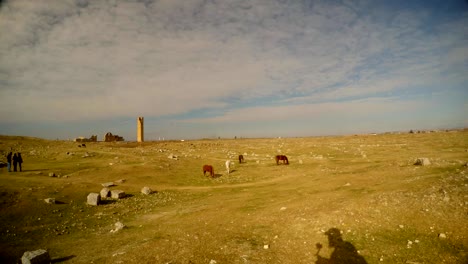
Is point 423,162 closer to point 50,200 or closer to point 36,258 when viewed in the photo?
point 36,258

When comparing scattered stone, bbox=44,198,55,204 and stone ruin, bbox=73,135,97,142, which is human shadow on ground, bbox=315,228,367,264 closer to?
scattered stone, bbox=44,198,55,204

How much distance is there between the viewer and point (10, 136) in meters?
58.9

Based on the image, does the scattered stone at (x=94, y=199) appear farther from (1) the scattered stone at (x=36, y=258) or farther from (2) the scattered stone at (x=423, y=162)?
(2) the scattered stone at (x=423, y=162)

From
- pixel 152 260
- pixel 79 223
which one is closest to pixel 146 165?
pixel 79 223

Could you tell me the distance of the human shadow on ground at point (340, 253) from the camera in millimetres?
9736

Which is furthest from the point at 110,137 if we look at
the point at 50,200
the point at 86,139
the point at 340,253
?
the point at 340,253

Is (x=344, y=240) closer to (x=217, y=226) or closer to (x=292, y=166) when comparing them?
(x=217, y=226)

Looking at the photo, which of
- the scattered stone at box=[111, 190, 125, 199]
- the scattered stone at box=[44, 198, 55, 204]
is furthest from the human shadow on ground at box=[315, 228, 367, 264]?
the scattered stone at box=[44, 198, 55, 204]

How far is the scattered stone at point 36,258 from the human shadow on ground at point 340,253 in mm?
10060

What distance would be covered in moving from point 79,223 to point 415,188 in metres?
18.7

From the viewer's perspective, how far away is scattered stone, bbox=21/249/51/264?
10.2 metres

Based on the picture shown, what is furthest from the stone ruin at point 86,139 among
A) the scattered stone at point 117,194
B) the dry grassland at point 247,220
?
the scattered stone at point 117,194

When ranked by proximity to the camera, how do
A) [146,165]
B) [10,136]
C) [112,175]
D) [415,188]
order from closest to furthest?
[415,188] < [112,175] < [146,165] < [10,136]

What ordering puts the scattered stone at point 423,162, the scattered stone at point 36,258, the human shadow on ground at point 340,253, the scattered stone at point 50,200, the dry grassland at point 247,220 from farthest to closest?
1. the scattered stone at point 423,162
2. the scattered stone at point 50,200
3. the dry grassland at point 247,220
4. the scattered stone at point 36,258
5. the human shadow on ground at point 340,253
